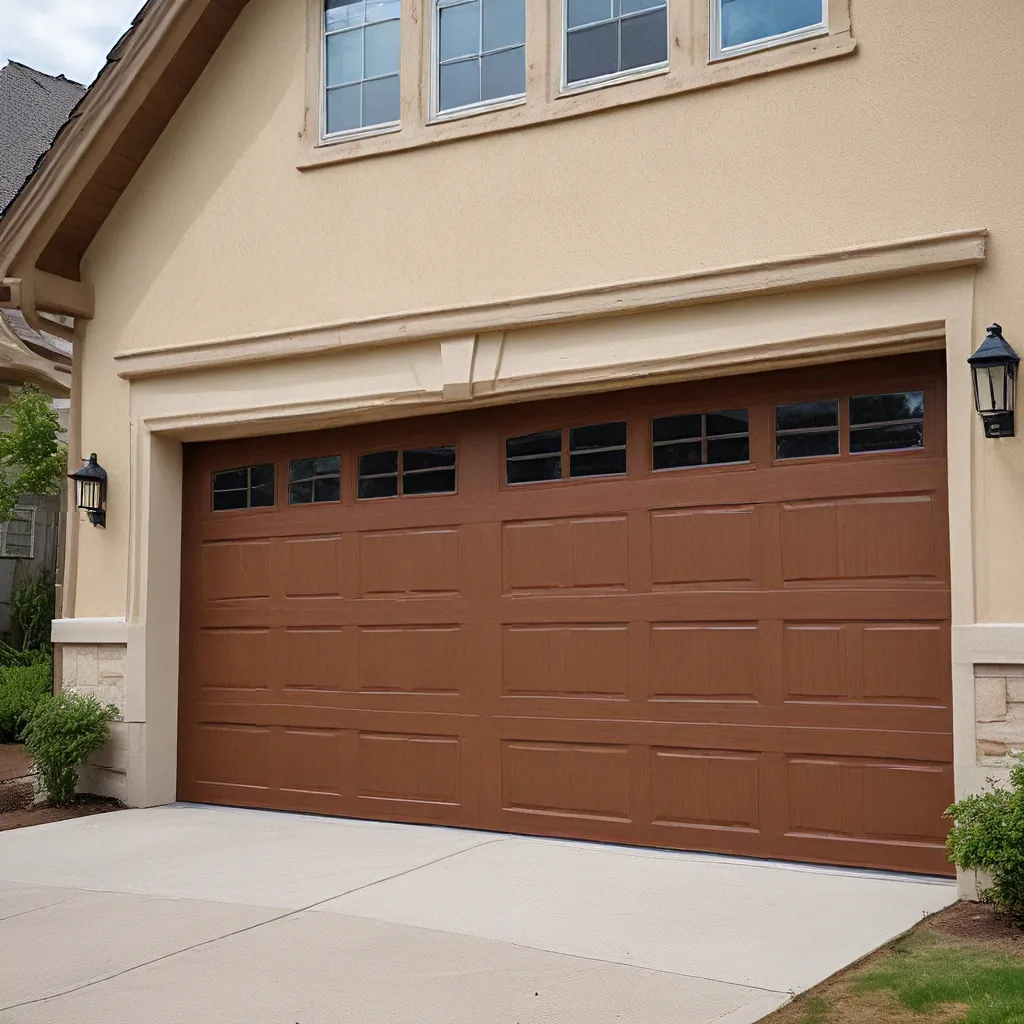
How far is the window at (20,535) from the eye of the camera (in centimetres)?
1590

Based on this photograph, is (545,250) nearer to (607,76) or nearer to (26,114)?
(607,76)

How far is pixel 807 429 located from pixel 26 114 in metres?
18.6

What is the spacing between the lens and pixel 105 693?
968 cm

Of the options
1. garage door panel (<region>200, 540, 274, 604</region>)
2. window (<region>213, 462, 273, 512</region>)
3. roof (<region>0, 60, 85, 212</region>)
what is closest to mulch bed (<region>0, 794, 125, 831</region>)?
garage door panel (<region>200, 540, 274, 604</region>)

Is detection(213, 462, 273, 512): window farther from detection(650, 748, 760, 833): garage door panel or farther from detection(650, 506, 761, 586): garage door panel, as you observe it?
detection(650, 748, 760, 833): garage door panel

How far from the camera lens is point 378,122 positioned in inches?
347

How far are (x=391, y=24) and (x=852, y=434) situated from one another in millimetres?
4394

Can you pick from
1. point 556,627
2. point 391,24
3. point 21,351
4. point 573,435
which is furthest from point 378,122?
point 21,351

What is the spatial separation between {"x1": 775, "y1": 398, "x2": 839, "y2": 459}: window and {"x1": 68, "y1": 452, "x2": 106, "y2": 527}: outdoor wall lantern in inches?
207

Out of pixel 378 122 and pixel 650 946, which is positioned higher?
pixel 378 122

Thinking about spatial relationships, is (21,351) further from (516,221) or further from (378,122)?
(516,221)

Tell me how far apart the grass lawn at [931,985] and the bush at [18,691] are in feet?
30.3

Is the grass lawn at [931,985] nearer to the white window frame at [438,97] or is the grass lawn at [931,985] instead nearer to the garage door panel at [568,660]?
the garage door panel at [568,660]

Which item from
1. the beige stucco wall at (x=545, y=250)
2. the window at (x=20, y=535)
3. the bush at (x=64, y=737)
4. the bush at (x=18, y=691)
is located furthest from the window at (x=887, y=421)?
the window at (x=20, y=535)
